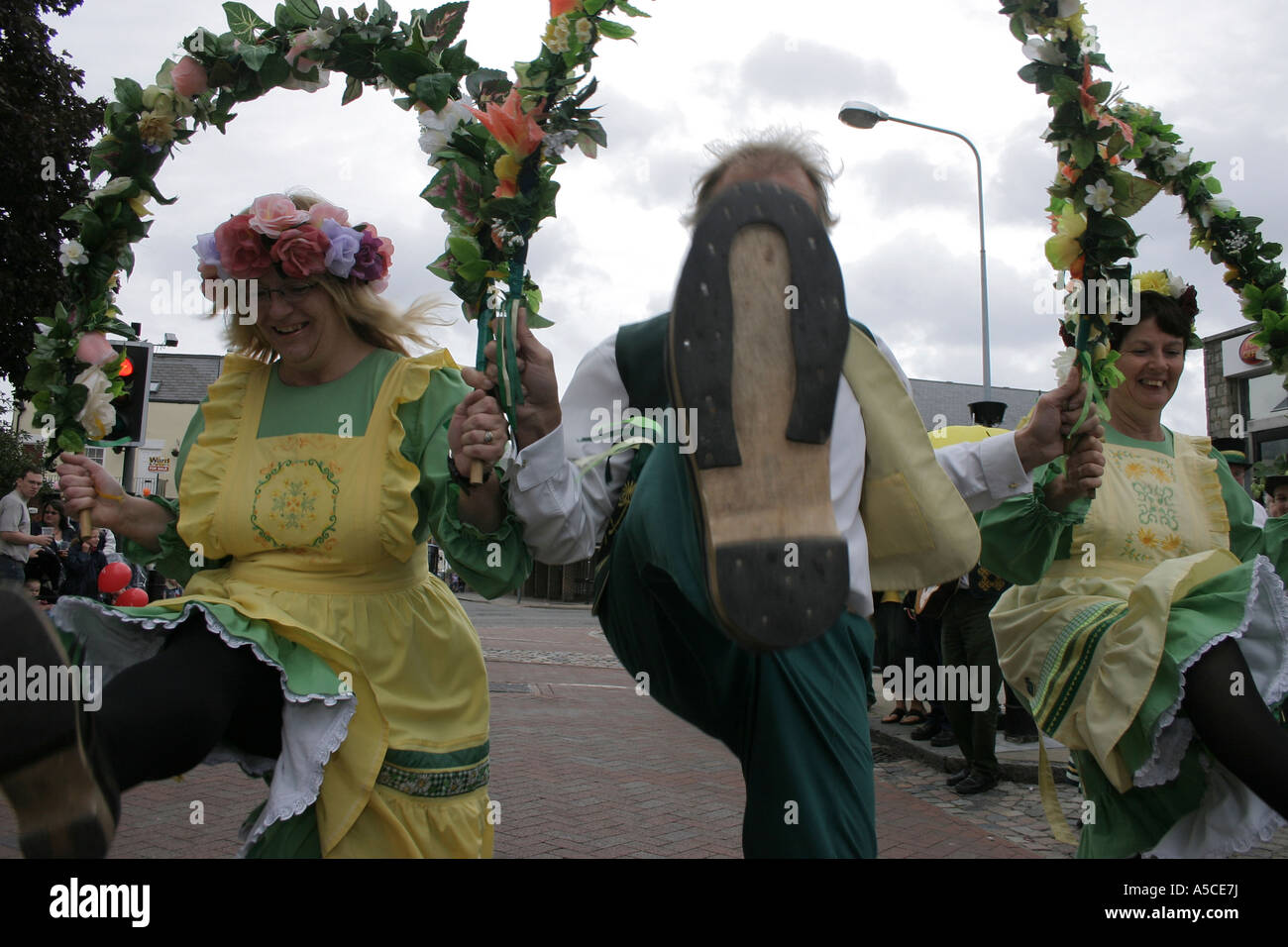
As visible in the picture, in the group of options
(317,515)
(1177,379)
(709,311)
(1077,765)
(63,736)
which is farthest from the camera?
(1177,379)

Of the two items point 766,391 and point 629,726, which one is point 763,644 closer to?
point 766,391

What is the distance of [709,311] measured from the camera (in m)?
1.89

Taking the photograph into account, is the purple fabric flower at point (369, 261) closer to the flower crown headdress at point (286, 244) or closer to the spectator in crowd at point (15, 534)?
the flower crown headdress at point (286, 244)

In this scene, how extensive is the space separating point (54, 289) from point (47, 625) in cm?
1350

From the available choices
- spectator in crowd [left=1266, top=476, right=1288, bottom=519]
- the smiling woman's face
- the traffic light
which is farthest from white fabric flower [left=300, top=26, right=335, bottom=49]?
spectator in crowd [left=1266, top=476, right=1288, bottom=519]

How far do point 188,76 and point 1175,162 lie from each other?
284 centimetres

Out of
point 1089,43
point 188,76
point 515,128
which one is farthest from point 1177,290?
point 188,76

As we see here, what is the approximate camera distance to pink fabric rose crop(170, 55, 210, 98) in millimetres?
2664

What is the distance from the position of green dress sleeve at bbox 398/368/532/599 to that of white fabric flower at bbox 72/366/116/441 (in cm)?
87

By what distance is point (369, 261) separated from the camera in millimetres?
2613

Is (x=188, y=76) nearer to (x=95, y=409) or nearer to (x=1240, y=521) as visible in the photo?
(x=95, y=409)

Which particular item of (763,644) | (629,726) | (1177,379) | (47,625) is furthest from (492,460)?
(629,726)

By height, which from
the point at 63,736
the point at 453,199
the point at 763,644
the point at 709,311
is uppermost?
the point at 453,199

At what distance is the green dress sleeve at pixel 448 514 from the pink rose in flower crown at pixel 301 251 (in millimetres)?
381
